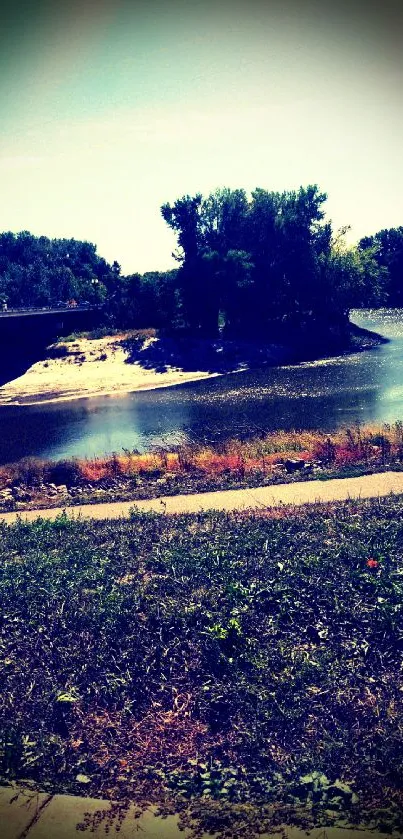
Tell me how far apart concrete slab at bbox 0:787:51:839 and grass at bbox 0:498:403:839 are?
344mm

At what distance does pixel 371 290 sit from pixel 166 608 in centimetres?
8215

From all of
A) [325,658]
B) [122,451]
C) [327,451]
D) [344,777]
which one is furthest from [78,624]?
[122,451]

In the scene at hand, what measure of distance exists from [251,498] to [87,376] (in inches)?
1915

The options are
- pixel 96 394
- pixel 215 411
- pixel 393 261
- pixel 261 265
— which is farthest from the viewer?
pixel 393 261

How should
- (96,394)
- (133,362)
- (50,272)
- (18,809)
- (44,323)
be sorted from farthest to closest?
(50,272) → (44,323) → (133,362) → (96,394) → (18,809)

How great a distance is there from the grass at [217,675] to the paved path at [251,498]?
15.3 feet

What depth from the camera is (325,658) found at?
1370cm

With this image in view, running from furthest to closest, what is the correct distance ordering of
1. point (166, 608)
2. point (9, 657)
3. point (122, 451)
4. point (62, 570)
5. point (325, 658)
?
point (122, 451) → point (62, 570) → point (166, 608) → point (9, 657) → point (325, 658)

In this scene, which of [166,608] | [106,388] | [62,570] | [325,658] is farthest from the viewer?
[106,388]

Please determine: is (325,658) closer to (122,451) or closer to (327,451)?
(327,451)

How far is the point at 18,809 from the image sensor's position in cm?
1114

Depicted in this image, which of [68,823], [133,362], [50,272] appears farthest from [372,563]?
[50,272]

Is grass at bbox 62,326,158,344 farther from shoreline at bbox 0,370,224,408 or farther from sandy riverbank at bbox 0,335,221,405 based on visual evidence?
shoreline at bbox 0,370,224,408

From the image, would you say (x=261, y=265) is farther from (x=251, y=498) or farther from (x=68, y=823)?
(x=68, y=823)
